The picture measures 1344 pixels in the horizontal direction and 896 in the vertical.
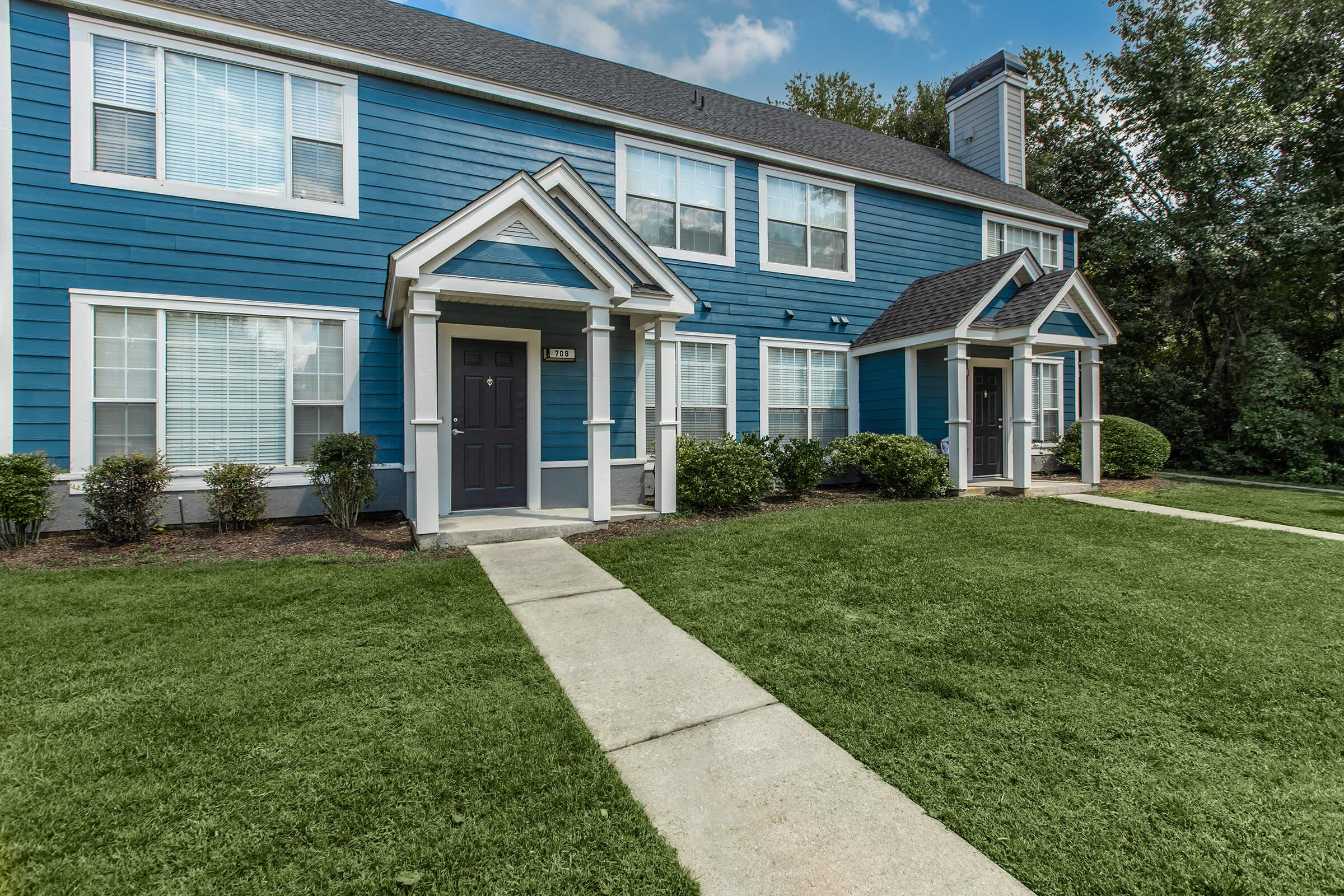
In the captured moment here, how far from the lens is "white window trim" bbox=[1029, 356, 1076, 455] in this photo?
12.1 meters

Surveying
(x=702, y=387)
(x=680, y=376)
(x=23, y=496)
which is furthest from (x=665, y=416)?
(x=23, y=496)

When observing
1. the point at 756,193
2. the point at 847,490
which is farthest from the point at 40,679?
the point at 756,193

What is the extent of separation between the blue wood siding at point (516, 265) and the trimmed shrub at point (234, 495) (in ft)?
10.5

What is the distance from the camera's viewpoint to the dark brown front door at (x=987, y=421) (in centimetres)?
1105

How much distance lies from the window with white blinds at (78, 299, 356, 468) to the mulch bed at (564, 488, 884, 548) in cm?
364

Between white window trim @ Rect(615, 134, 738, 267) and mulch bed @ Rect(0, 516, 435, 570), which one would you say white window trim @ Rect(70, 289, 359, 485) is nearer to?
mulch bed @ Rect(0, 516, 435, 570)

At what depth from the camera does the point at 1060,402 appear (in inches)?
499

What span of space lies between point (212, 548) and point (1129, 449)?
13.8 metres

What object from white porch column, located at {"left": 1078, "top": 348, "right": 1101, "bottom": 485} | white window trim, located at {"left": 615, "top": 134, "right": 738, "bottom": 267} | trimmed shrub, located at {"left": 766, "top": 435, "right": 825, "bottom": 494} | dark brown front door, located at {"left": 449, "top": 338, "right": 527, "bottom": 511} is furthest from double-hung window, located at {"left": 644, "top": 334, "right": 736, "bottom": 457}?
white porch column, located at {"left": 1078, "top": 348, "right": 1101, "bottom": 485}

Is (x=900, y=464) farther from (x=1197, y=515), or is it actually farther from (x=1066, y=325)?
(x=1066, y=325)

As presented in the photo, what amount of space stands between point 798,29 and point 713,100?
1054cm

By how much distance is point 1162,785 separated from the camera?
7.25 ft

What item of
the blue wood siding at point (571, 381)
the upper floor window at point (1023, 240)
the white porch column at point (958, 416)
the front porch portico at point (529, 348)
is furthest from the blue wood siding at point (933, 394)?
the blue wood siding at point (571, 381)

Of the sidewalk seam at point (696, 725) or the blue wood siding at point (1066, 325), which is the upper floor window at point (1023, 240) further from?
the sidewalk seam at point (696, 725)
